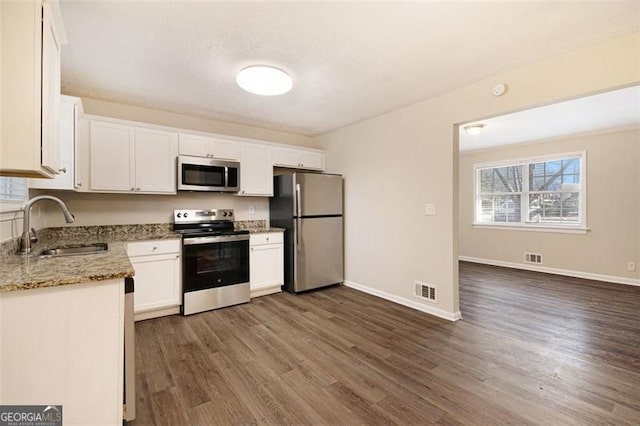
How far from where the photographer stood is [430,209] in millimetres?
3197

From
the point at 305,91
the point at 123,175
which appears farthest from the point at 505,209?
the point at 123,175

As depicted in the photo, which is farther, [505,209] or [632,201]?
[505,209]

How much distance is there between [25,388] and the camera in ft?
3.75

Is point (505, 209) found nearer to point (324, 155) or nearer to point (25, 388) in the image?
point (324, 155)

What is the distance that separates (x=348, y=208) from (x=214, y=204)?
6.31 ft

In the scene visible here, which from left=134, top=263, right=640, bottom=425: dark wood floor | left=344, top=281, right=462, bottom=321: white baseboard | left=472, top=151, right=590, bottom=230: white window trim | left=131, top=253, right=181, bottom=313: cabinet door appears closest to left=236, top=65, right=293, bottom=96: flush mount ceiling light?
left=131, top=253, right=181, bottom=313: cabinet door

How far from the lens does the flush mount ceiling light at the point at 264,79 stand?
2.40 m

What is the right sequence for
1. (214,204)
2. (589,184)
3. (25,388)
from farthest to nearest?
1. (589,184)
2. (214,204)
3. (25,388)

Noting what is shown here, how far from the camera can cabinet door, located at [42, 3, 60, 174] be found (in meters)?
1.28

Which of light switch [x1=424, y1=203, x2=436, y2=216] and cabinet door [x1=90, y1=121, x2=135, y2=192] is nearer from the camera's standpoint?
cabinet door [x1=90, y1=121, x2=135, y2=192]

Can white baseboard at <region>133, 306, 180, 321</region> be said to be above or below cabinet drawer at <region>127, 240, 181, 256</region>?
below

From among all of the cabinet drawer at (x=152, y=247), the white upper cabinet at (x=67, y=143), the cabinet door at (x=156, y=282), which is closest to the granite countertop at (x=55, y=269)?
the white upper cabinet at (x=67, y=143)

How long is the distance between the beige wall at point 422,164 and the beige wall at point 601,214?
3.36 m

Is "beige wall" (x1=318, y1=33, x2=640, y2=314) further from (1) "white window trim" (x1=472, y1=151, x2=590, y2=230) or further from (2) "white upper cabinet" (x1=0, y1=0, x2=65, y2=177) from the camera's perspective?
(1) "white window trim" (x1=472, y1=151, x2=590, y2=230)
